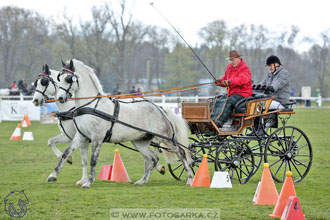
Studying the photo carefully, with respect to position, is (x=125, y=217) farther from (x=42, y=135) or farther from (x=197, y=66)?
(x=197, y=66)

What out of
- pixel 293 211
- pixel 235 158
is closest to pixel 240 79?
pixel 235 158

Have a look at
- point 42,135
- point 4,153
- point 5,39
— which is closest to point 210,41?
point 5,39

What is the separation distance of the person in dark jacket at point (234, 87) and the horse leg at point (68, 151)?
96.6 inches

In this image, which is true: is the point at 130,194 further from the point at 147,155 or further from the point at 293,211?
the point at 293,211

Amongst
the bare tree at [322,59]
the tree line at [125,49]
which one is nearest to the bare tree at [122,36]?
the tree line at [125,49]

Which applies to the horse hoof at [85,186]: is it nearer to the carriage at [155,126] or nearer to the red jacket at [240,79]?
the carriage at [155,126]

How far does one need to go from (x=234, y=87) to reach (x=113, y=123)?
234cm

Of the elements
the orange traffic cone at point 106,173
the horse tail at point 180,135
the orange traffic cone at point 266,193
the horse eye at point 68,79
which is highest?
the horse eye at point 68,79

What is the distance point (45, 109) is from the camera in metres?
27.8

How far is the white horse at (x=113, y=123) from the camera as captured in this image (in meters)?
8.84

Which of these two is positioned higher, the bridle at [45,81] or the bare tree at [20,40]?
the bare tree at [20,40]

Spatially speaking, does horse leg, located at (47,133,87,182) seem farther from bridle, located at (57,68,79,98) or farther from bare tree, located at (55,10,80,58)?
bare tree, located at (55,10,80,58)

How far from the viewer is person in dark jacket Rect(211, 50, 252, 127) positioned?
9.27 meters

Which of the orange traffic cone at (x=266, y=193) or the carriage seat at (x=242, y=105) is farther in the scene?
the carriage seat at (x=242, y=105)
